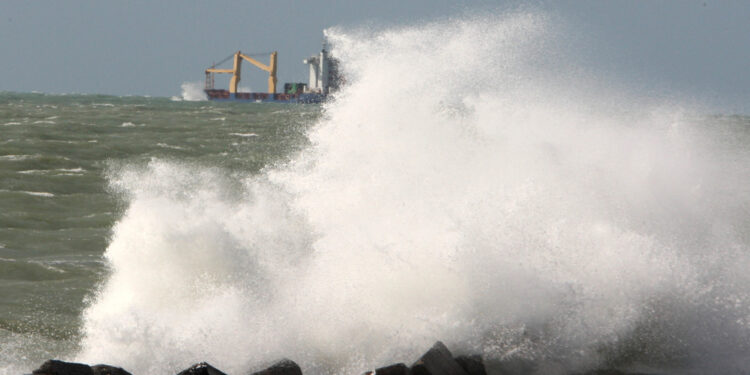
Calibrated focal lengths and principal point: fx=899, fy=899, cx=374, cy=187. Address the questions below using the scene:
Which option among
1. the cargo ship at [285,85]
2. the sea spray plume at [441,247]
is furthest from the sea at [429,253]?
the cargo ship at [285,85]

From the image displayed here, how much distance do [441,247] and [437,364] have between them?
1873 millimetres

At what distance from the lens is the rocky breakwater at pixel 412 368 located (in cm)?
649

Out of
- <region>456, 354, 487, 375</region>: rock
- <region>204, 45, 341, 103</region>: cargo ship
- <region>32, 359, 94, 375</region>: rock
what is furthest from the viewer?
<region>204, 45, 341, 103</region>: cargo ship

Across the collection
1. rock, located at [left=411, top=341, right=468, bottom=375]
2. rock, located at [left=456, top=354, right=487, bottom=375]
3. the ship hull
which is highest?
rock, located at [left=411, top=341, right=468, bottom=375]

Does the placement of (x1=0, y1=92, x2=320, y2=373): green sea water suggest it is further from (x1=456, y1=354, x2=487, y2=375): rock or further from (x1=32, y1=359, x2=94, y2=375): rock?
(x1=456, y1=354, x2=487, y2=375): rock

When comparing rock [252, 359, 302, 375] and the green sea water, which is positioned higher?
rock [252, 359, 302, 375]

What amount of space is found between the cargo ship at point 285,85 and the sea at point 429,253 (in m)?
72.4

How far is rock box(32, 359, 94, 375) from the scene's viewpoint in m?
6.37

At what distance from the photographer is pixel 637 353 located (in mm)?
8508

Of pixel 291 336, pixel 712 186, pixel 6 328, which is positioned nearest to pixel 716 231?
Result: pixel 712 186

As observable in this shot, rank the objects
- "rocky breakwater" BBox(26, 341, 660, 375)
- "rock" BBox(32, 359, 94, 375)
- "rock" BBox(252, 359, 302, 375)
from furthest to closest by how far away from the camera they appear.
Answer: "rock" BBox(252, 359, 302, 375), "rocky breakwater" BBox(26, 341, 660, 375), "rock" BBox(32, 359, 94, 375)

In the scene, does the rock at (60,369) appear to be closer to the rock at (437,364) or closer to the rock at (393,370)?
the rock at (393,370)

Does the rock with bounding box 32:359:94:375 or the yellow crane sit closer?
the rock with bounding box 32:359:94:375

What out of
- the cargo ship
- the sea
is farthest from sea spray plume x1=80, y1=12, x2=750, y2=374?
the cargo ship
